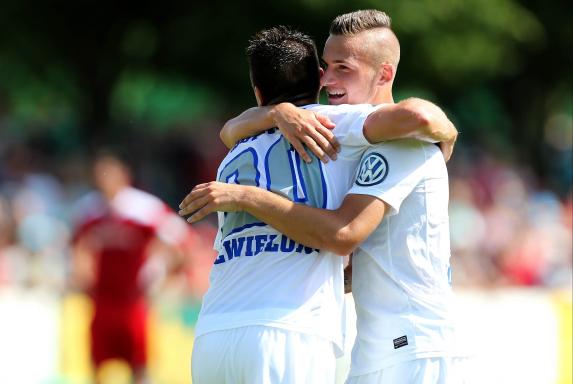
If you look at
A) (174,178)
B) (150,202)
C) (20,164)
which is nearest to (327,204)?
(150,202)

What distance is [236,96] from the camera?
20016 mm

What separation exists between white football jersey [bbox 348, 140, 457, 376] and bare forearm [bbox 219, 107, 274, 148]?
45 cm

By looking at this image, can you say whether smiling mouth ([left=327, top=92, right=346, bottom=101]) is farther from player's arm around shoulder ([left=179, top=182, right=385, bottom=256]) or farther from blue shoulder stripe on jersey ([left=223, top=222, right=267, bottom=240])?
blue shoulder stripe on jersey ([left=223, top=222, right=267, bottom=240])

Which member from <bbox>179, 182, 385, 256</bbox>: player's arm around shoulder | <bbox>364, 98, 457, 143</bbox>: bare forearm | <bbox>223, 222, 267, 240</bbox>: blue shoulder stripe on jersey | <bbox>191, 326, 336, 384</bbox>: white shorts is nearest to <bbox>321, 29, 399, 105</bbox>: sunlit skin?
<bbox>364, 98, 457, 143</bbox>: bare forearm

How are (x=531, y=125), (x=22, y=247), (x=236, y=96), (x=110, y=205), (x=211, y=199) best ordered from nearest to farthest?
(x=211, y=199) < (x=110, y=205) < (x=22, y=247) < (x=236, y=96) < (x=531, y=125)

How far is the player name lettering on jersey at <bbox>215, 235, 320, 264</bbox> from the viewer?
4.94m

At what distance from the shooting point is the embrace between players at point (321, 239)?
4.85m

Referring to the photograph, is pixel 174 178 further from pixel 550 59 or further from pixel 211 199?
pixel 211 199

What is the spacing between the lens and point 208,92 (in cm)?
2042

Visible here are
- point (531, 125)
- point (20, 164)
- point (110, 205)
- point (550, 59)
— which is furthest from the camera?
point (531, 125)

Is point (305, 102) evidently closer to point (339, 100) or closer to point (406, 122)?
point (339, 100)

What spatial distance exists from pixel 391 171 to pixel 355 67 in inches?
23.3

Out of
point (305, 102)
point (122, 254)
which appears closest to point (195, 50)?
point (122, 254)

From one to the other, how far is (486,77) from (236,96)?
4467mm
